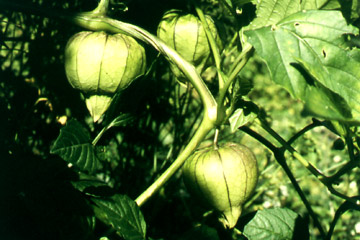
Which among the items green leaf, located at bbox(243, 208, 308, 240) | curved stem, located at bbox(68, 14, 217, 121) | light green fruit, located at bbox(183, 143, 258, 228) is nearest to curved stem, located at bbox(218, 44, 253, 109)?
curved stem, located at bbox(68, 14, 217, 121)

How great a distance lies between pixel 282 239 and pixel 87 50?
1.75 feet

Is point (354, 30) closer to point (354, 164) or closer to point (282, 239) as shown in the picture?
point (354, 164)

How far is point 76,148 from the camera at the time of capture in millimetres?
617

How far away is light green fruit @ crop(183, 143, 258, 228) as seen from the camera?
0.74 meters

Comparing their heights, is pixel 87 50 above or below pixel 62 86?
above

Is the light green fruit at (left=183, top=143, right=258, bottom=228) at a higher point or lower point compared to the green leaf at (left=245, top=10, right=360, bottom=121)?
lower

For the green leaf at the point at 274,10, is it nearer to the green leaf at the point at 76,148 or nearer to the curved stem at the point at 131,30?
the curved stem at the point at 131,30

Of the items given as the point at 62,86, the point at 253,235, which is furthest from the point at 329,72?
the point at 62,86

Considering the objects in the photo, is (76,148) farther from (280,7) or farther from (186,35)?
(280,7)

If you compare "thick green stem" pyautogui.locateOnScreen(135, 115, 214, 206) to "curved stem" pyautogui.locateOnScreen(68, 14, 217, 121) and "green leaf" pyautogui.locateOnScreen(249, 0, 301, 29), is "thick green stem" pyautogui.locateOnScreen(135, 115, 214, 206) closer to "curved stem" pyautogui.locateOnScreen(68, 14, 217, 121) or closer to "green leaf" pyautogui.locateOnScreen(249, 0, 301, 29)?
"curved stem" pyautogui.locateOnScreen(68, 14, 217, 121)

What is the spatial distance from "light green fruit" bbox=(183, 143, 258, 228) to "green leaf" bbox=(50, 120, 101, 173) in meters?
0.20

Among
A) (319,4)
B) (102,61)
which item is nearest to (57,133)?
(102,61)

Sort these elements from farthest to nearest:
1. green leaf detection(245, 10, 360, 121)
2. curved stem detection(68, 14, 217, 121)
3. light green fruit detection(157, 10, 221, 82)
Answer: light green fruit detection(157, 10, 221, 82) → curved stem detection(68, 14, 217, 121) → green leaf detection(245, 10, 360, 121)

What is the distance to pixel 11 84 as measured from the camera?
101 centimetres
